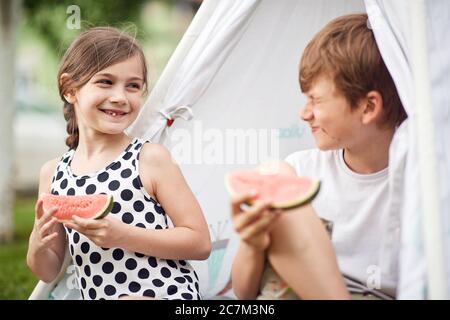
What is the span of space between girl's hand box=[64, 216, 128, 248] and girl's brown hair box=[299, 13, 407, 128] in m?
0.75

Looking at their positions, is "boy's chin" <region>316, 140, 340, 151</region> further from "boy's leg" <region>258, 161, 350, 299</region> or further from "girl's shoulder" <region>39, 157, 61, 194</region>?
"girl's shoulder" <region>39, 157, 61, 194</region>

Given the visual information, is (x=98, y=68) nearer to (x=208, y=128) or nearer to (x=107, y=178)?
(x=107, y=178)

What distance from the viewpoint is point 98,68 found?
95.8 inches

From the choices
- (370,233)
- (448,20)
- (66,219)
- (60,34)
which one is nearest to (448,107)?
(448,20)

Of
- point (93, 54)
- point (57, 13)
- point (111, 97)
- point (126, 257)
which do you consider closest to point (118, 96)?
point (111, 97)

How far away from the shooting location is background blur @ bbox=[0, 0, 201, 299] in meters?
5.12

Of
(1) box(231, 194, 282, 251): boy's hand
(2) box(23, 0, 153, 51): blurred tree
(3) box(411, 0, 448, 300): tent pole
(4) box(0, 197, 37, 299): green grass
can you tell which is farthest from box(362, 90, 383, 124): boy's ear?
(2) box(23, 0, 153, 51): blurred tree

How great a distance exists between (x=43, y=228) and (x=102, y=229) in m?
0.22

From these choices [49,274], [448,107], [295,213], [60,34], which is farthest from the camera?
[60,34]

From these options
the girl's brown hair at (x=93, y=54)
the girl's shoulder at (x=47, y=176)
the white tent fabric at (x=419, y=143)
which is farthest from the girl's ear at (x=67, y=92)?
the white tent fabric at (x=419, y=143)

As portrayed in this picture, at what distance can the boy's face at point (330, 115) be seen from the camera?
2.30 metres

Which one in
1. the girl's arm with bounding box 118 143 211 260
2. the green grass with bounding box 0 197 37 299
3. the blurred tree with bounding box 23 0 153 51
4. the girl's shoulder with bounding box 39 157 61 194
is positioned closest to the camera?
the girl's arm with bounding box 118 143 211 260

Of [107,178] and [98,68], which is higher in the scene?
[98,68]
